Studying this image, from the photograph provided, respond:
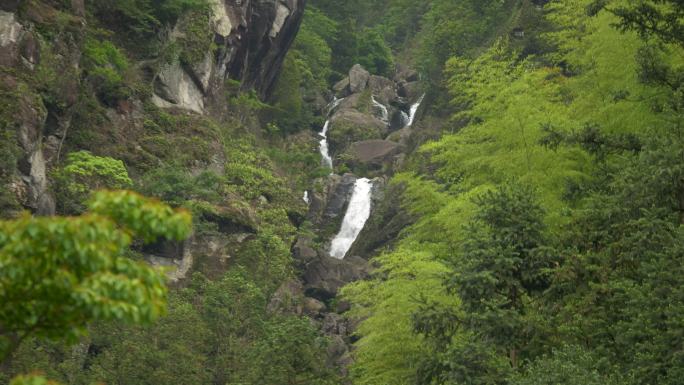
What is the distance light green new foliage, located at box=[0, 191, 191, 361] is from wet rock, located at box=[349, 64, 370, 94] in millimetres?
54427

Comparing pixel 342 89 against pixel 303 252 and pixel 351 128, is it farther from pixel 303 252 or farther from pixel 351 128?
pixel 303 252

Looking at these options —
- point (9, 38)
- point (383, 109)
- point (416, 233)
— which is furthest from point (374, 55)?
point (416, 233)

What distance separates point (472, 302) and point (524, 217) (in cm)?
166

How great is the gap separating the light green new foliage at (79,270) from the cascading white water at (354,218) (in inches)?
1426

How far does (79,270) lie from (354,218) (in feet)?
127

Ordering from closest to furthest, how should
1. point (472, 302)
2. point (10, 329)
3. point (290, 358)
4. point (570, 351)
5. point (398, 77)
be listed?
point (10, 329) < point (570, 351) < point (472, 302) < point (290, 358) < point (398, 77)

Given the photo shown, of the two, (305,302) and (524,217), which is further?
(305,302)

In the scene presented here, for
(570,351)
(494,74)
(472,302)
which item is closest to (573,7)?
(494,74)

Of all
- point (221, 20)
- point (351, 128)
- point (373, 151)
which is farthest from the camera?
point (351, 128)

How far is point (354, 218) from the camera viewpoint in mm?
43406

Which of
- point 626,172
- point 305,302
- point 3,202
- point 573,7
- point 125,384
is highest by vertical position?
point 573,7

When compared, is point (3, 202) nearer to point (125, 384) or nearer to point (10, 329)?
point (125, 384)

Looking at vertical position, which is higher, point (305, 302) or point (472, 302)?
point (472, 302)

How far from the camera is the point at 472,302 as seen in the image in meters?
13.3
